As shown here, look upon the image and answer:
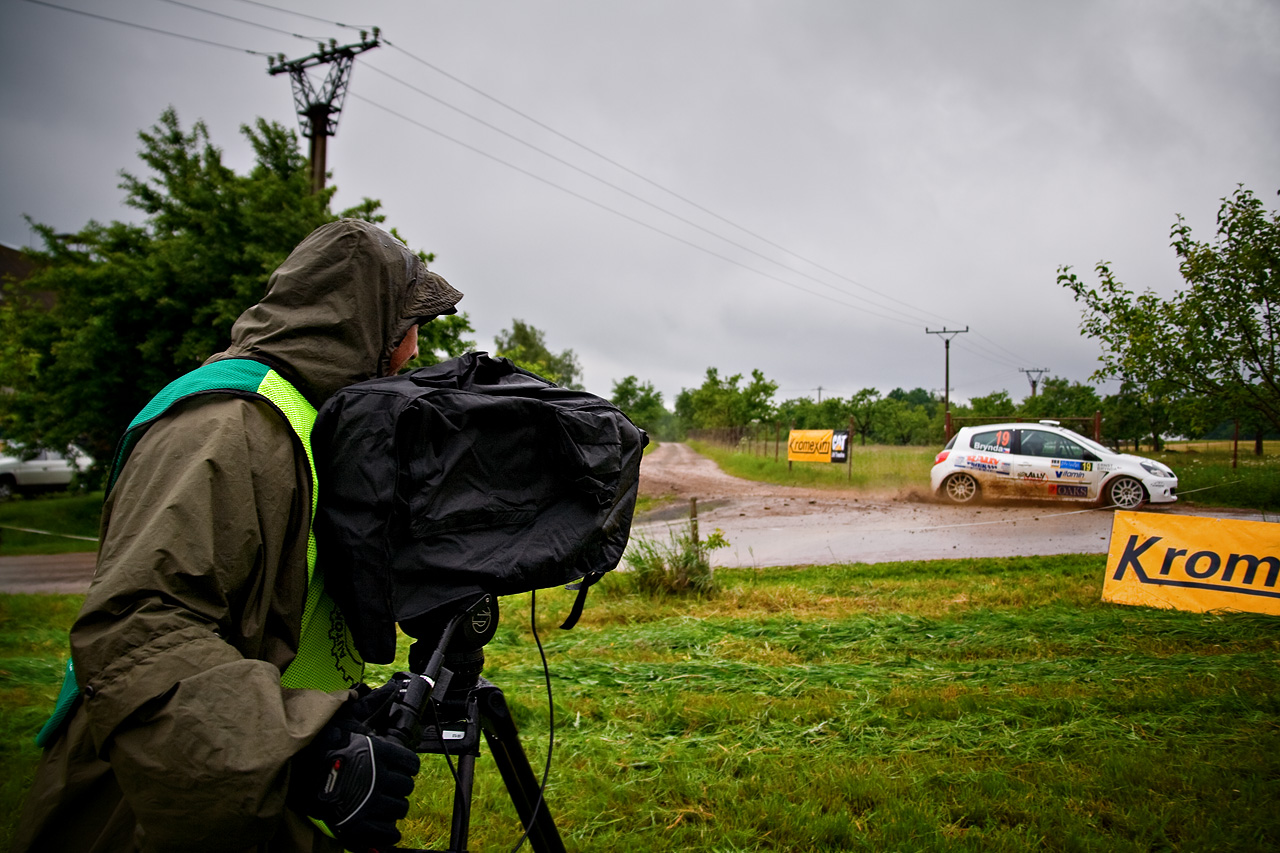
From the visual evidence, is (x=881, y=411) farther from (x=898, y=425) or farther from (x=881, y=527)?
(x=881, y=527)

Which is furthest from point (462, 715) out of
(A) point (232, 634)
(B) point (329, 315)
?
(B) point (329, 315)

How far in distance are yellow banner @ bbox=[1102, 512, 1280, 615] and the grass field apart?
1.28 feet

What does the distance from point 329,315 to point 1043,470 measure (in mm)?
15205

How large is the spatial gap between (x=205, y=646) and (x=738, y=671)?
4187 millimetres

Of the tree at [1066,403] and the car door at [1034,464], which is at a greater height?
the tree at [1066,403]

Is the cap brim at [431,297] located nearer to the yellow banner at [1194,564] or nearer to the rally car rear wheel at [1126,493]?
the yellow banner at [1194,564]

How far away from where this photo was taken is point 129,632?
1.13 m

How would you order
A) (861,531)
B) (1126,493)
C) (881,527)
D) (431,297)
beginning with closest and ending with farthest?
(431,297)
(861,531)
(881,527)
(1126,493)

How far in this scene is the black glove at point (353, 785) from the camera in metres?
1.20

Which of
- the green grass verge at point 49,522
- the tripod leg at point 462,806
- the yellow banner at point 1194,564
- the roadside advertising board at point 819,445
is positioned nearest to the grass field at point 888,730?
the yellow banner at point 1194,564

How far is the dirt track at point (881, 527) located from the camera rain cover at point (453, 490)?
286 inches

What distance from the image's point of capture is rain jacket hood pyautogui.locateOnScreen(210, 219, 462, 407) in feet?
5.01

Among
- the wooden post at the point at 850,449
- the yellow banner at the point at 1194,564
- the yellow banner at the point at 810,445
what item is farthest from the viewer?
the yellow banner at the point at 810,445

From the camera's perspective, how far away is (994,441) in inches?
573
